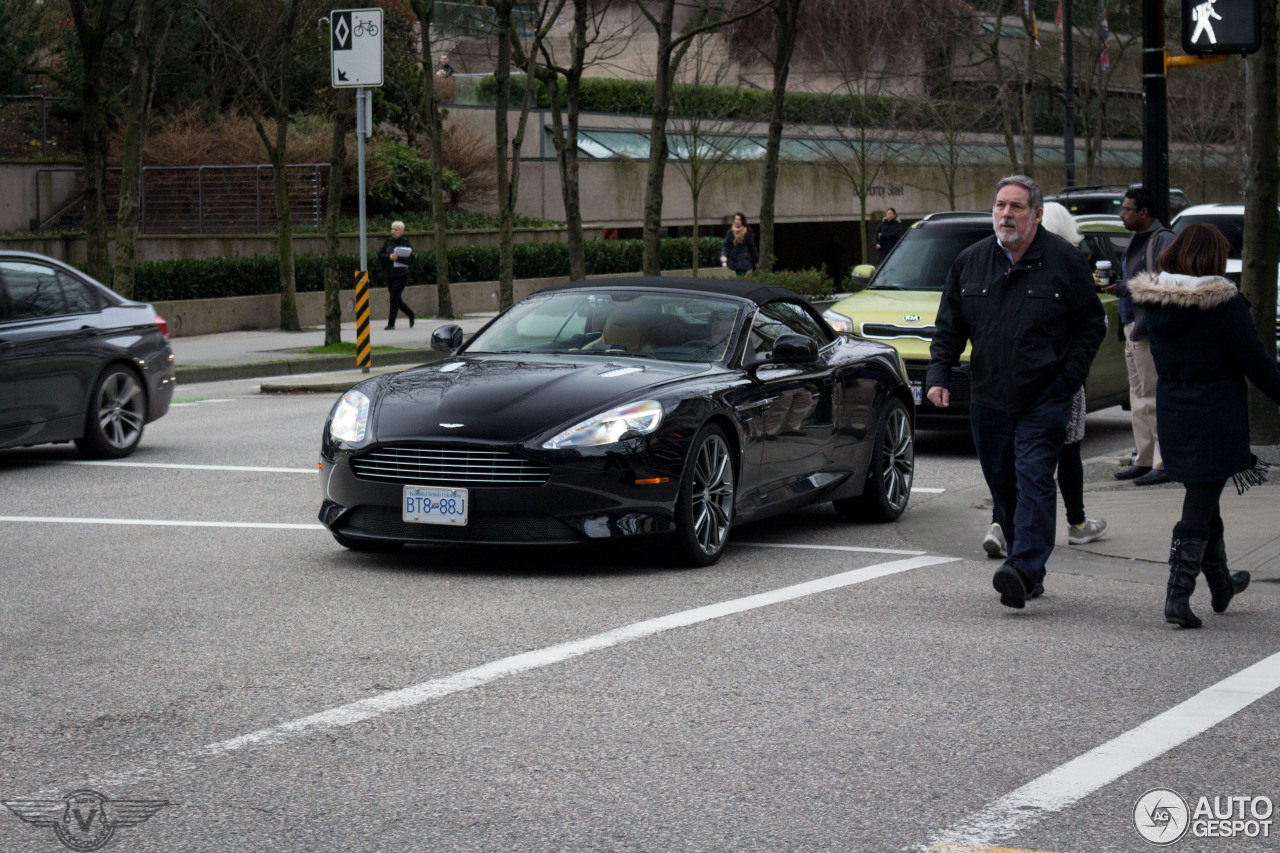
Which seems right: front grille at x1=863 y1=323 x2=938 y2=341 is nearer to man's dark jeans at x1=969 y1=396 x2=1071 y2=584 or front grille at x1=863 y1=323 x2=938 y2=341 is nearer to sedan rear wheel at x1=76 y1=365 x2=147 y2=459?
sedan rear wheel at x1=76 y1=365 x2=147 y2=459

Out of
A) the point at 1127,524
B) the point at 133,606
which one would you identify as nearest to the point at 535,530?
the point at 133,606

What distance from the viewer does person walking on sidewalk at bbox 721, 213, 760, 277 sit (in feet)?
109

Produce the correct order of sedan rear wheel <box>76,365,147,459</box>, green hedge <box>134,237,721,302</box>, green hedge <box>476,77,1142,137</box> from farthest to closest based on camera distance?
green hedge <box>476,77,1142,137</box>
green hedge <box>134,237,721,302</box>
sedan rear wheel <box>76,365,147,459</box>

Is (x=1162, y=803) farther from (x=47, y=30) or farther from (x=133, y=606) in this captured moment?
(x=47, y=30)

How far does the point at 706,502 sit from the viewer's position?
28.8 ft

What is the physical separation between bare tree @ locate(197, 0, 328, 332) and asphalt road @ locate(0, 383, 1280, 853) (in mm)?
19448

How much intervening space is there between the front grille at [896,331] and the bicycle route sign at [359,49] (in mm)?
9865

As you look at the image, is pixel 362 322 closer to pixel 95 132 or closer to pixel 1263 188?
pixel 95 132

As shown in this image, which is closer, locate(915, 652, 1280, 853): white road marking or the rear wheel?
locate(915, 652, 1280, 853): white road marking

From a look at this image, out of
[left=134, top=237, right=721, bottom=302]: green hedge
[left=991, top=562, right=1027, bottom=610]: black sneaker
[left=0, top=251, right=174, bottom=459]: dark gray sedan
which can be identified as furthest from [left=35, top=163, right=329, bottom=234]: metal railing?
[left=991, top=562, right=1027, bottom=610]: black sneaker

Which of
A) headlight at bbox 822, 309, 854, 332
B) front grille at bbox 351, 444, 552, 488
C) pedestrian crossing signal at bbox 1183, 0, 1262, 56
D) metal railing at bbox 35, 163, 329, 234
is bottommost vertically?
front grille at bbox 351, 444, 552, 488

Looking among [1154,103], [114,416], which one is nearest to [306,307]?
[114,416]

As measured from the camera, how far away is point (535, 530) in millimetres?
8289

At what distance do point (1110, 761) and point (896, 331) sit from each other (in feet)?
30.9
